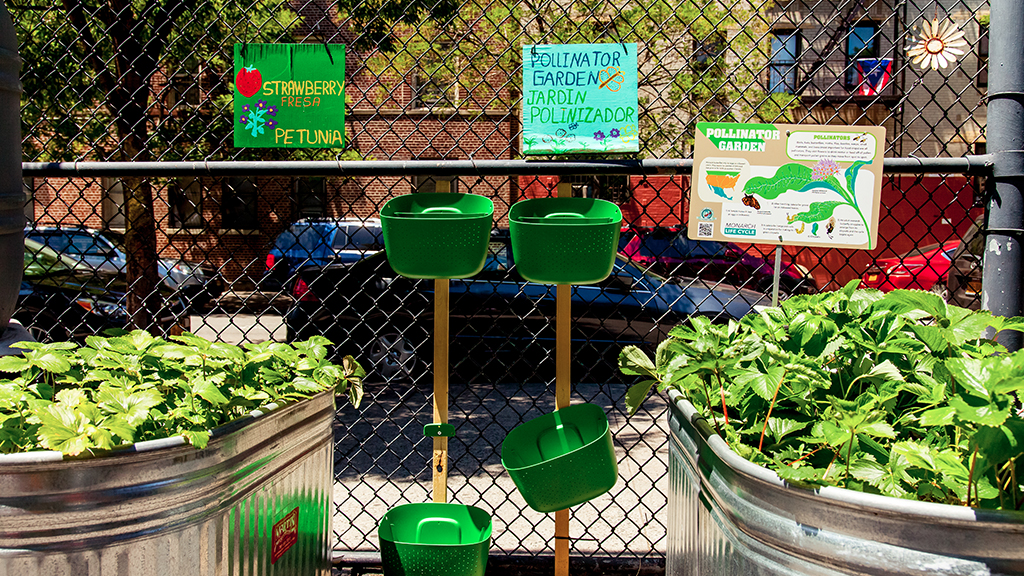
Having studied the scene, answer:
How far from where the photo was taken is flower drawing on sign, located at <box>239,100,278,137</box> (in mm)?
2562

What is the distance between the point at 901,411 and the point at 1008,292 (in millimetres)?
1191

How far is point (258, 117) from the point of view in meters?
2.57

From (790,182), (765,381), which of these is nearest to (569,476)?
(765,381)

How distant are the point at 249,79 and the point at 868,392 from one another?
224 centimetres

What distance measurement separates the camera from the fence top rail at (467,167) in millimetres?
2322

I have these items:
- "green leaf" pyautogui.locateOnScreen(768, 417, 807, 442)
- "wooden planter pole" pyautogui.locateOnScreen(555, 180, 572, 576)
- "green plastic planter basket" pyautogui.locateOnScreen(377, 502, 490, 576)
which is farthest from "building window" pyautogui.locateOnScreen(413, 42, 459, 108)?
"green leaf" pyautogui.locateOnScreen(768, 417, 807, 442)

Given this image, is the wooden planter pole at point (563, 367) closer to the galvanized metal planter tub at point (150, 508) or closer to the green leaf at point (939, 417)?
the galvanized metal planter tub at point (150, 508)

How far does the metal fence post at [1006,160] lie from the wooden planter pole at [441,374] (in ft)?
5.62

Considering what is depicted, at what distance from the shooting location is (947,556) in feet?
3.36

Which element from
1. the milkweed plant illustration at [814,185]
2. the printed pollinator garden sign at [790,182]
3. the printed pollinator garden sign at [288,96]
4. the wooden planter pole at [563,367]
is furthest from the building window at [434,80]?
the milkweed plant illustration at [814,185]

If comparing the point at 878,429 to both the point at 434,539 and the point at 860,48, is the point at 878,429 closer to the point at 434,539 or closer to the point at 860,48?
the point at 434,539

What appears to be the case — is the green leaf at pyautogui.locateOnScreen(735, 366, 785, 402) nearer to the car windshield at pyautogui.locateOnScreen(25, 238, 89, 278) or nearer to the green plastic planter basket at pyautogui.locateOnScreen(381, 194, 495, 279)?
the green plastic planter basket at pyautogui.locateOnScreen(381, 194, 495, 279)

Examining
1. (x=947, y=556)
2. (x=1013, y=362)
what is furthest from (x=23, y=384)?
(x=1013, y=362)

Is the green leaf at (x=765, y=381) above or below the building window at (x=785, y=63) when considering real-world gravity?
below
